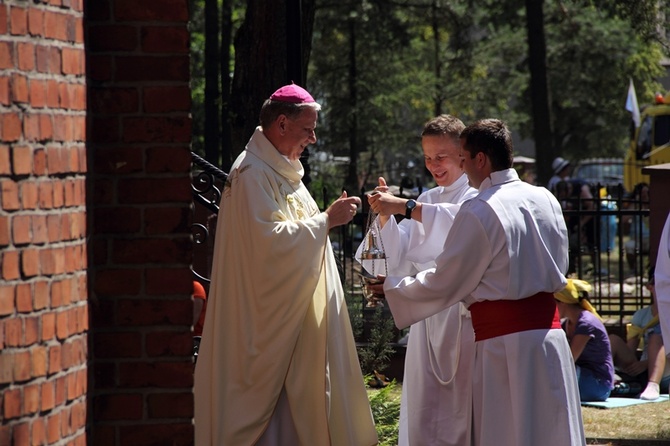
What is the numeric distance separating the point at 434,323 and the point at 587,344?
12.2 ft

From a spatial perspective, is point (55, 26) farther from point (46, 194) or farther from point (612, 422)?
point (612, 422)

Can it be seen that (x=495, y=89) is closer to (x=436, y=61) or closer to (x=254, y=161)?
(x=436, y=61)

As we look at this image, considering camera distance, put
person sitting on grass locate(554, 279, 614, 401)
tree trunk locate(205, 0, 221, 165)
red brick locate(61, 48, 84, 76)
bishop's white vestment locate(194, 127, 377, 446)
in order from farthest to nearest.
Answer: tree trunk locate(205, 0, 221, 165)
person sitting on grass locate(554, 279, 614, 401)
bishop's white vestment locate(194, 127, 377, 446)
red brick locate(61, 48, 84, 76)

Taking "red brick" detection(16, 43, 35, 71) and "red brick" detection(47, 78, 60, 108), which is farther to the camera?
"red brick" detection(47, 78, 60, 108)

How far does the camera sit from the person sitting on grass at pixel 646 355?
9.68 metres

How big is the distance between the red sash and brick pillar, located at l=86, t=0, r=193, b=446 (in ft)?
6.25

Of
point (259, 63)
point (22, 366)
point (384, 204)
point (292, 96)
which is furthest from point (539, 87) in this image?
point (22, 366)

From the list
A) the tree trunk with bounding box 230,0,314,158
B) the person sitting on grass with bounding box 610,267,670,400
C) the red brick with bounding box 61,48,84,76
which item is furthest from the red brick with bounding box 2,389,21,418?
the person sitting on grass with bounding box 610,267,670,400

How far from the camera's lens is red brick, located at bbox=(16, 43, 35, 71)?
306 centimetres

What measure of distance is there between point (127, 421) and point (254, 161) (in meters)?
1.89

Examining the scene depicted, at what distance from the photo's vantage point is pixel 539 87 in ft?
71.6

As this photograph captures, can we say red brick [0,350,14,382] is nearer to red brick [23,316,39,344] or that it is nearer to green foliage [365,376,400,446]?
red brick [23,316,39,344]

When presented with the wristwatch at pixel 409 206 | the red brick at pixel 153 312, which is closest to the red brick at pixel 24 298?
the red brick at pixel 153 312

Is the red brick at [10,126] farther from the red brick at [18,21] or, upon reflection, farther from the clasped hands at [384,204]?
the clasped hands at [384,204]
